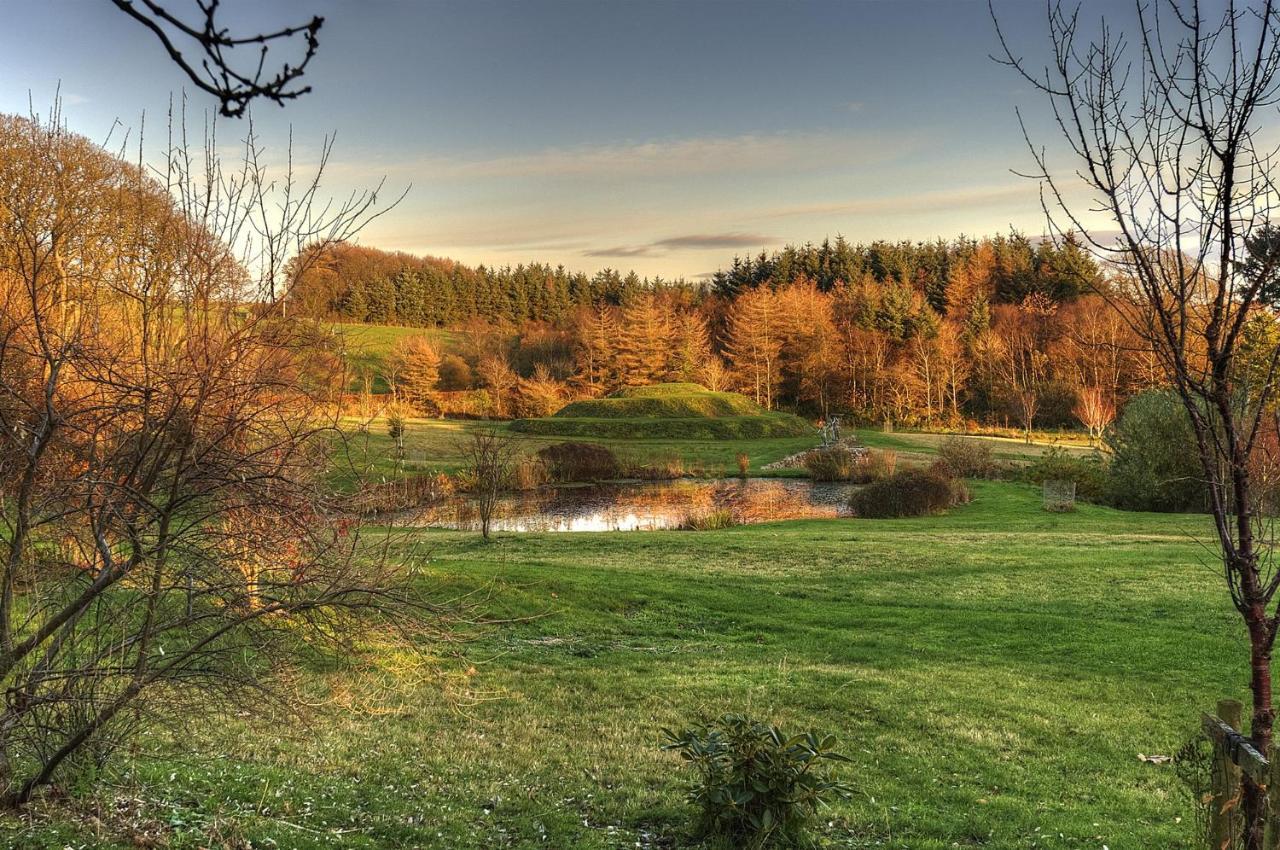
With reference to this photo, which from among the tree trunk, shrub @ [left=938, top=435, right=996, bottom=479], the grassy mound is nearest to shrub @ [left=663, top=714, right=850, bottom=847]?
the tree trunk


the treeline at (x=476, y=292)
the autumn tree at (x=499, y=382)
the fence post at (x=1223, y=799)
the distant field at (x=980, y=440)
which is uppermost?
the treeline at (x=476, y=292)

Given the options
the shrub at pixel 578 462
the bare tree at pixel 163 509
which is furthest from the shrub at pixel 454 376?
the bare tree at pixel 163 509

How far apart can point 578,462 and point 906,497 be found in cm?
1375

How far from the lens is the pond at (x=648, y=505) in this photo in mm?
24156

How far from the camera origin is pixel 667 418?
50.1m

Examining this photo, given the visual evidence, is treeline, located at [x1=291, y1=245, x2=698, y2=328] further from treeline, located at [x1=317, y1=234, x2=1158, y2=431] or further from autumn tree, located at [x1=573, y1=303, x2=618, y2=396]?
autumn tree, located at [x1=573, y1=303, x2=618, y2=396]

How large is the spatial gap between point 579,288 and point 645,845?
278 ft

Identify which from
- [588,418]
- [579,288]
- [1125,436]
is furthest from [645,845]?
[579,288]

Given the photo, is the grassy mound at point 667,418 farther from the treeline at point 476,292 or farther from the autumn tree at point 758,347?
the treeline at point 476,292

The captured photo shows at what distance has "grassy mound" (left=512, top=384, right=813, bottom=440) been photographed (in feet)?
156

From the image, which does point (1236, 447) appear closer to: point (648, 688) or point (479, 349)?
point (648, 688)

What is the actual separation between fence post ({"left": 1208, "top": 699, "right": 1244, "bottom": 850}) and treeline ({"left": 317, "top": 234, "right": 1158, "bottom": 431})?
4475 centimetres

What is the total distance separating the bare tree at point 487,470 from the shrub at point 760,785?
12.2 meters

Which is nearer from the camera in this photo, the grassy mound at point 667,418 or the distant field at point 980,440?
the distant field at point 980,440
